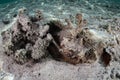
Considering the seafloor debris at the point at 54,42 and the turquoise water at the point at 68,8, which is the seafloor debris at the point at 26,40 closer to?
the seafloor debris at the point at 54,42

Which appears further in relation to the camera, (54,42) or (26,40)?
(26,40)

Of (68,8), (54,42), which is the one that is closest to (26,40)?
(54,42)

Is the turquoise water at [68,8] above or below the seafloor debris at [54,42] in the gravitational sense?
below

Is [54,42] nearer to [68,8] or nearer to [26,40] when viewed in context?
[26,40]

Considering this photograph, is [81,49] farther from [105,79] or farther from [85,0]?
[85,0]

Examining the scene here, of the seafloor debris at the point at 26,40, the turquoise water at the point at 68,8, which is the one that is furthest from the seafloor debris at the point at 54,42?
the turquoise water at the point at 68,8

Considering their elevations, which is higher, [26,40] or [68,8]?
[26,40]

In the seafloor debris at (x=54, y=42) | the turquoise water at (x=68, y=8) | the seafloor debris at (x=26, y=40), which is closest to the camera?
the seafloor debris at (x=54, y=42)

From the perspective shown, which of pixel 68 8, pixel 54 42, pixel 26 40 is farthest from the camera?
pixel 68 8
